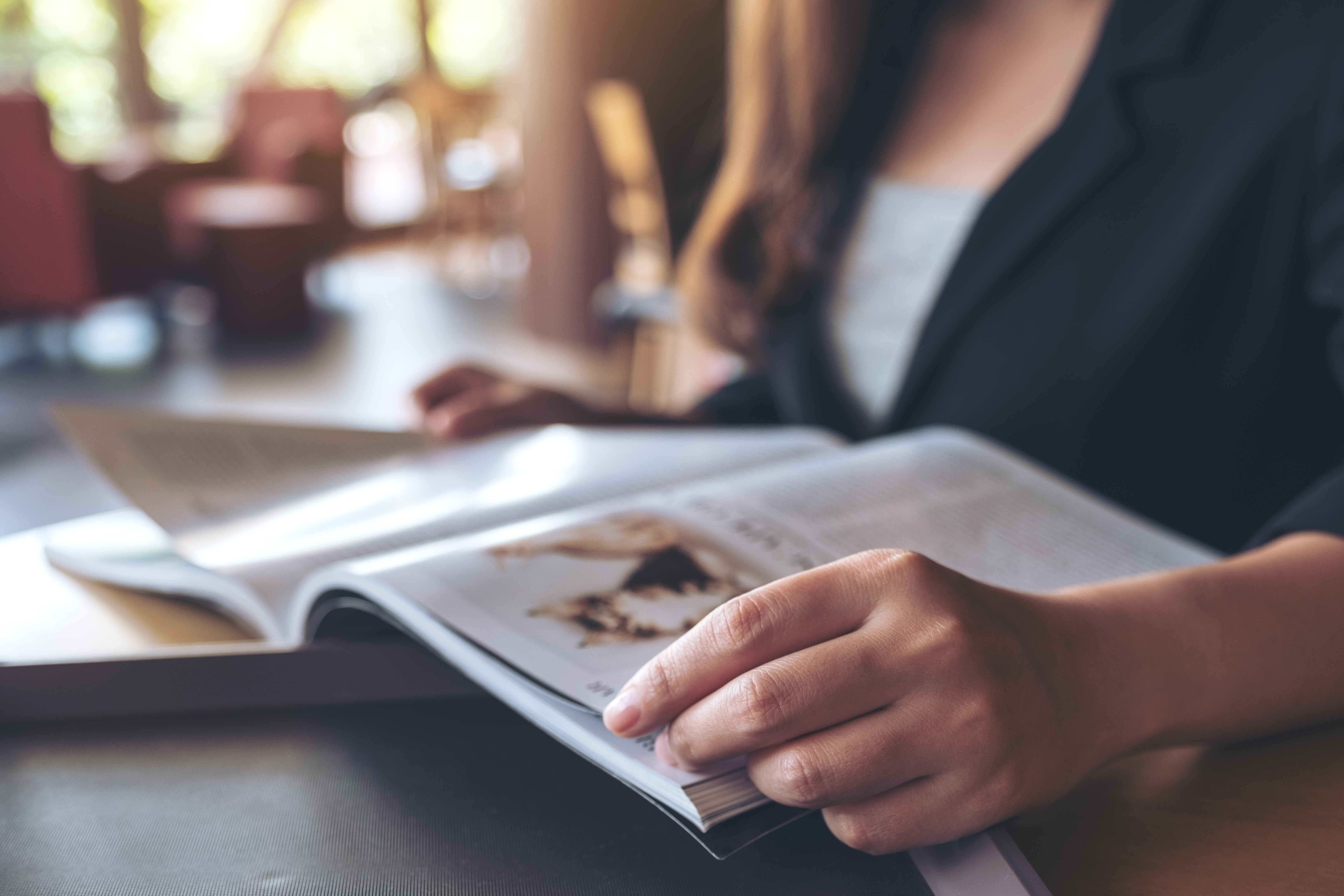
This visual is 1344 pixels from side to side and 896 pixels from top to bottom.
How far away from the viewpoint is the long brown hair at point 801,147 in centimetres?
88

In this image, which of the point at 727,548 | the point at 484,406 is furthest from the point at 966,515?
the point at 484,406

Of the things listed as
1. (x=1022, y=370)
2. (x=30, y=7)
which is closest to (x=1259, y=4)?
(x=1022, y=370)

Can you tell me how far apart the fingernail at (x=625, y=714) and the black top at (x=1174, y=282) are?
0.47 meters

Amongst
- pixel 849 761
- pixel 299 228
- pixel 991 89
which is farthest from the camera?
pixel 299 228

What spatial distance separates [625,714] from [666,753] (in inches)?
0.8

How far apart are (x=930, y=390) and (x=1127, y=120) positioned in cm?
22

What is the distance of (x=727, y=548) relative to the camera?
0.43m

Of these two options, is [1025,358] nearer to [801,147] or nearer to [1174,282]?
[1174,282]

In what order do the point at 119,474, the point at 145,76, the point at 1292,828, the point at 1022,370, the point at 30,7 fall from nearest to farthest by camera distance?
1. the point at 1292,828
2. the point at 119,474
3. the point at 1022,370
4. the point at 30,7
5. the point at 145,76

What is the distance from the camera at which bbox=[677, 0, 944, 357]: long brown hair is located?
0.88m

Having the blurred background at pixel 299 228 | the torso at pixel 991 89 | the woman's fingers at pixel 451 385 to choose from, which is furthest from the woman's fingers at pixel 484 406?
the blurred background at pixel 299 228

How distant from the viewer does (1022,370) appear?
0.69 metres

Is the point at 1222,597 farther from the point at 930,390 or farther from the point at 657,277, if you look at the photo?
the point at 657,277

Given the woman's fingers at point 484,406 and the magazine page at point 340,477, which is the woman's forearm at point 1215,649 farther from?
the woman's fingers at point 484,406
